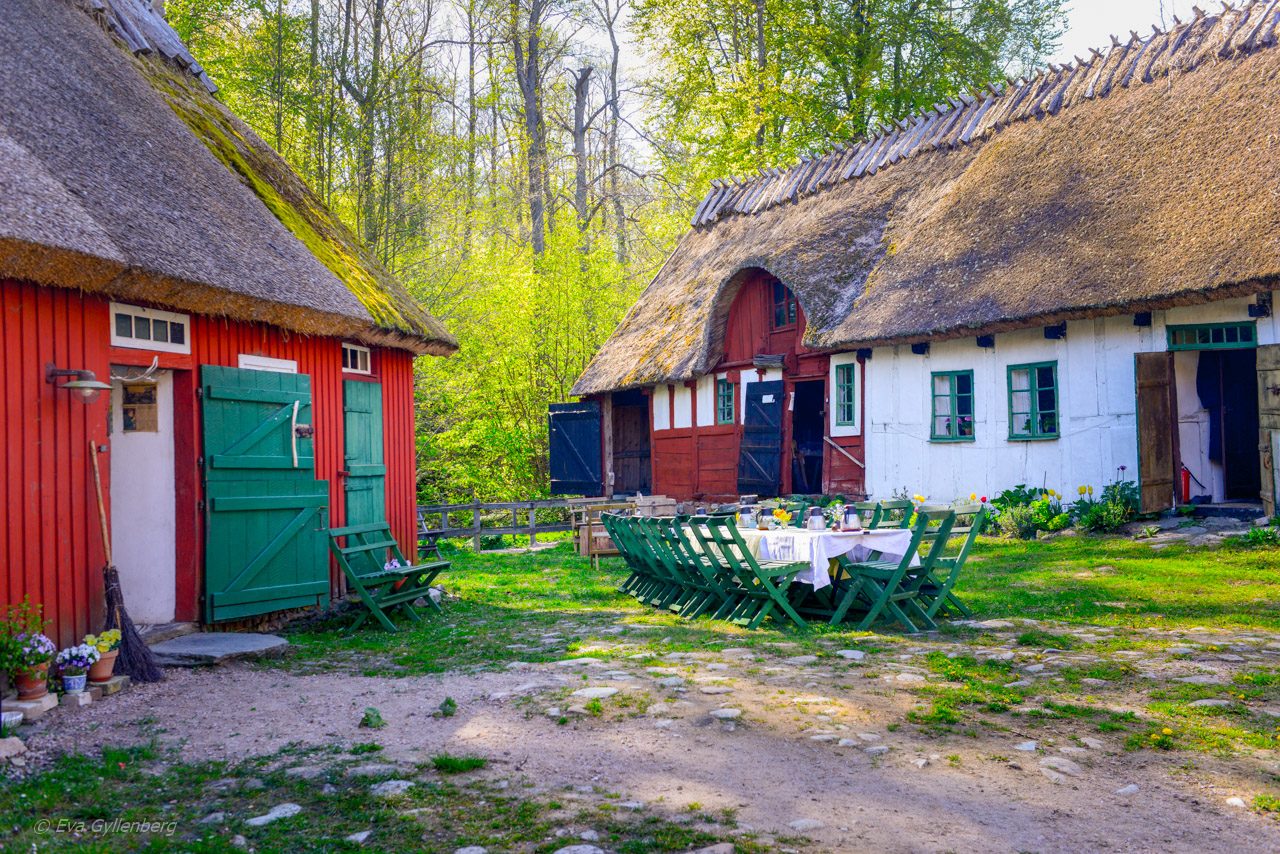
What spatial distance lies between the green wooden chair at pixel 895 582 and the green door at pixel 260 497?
170 inches

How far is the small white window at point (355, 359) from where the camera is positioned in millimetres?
9914

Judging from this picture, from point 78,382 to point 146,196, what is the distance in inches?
64.6

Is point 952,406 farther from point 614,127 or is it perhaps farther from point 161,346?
point 614,127

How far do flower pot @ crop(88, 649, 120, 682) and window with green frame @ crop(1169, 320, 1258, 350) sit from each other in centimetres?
1133

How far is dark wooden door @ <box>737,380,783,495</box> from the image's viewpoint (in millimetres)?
16828

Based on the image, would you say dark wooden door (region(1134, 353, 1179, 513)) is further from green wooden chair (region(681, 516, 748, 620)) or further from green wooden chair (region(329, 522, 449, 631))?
green wooden chair (region(329, 522, 449, 631))

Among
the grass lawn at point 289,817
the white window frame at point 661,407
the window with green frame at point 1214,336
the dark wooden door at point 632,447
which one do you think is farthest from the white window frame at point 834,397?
A: the grass lawn at point 289,817

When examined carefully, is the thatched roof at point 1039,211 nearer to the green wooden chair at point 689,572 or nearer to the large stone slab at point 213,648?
the green wooden chair at point 689,572

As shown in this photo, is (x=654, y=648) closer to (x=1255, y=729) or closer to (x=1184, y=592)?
(x=1255, y=729)

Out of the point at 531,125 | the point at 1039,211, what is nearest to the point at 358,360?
→ the point at 1039,211

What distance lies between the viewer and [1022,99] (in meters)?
16.4

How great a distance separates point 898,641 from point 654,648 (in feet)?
5.46

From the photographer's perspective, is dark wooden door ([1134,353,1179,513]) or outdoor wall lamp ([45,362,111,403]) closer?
outdoor wall lamp ([45,362,111,403])

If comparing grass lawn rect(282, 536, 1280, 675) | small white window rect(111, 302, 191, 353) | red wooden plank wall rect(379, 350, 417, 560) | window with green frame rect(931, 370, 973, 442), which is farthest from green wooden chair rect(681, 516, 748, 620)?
window with green frame rect(931, 370, 973, 442)
